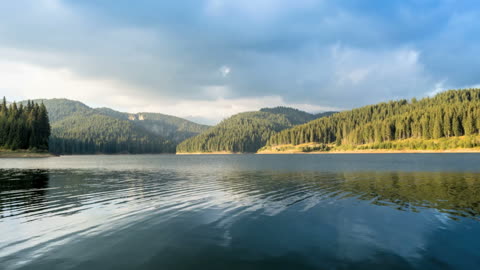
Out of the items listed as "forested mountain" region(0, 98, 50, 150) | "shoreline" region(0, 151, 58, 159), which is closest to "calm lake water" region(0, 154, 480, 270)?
"forested mountain" region(0, 98, 50, 150)

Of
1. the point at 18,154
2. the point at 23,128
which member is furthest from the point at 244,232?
the point at 18,154

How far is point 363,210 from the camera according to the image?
23469 mm

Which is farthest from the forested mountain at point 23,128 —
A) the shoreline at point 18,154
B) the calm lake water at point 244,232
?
the calm lake water at point 244,232

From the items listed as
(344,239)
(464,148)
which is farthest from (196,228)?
(464,148)

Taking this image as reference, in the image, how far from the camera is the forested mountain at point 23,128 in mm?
164875

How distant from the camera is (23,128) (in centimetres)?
16925

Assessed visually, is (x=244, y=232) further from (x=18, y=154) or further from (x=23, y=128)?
(x=18, y=154)

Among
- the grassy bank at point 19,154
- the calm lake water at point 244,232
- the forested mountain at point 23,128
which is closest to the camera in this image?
the calm lake water at point 244,232

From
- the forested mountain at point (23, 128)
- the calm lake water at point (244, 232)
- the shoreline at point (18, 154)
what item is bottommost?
the calm lake water at point (244, 232)

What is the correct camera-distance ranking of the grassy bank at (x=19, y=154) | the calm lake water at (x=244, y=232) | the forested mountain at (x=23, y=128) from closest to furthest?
the calm lake water at (x=244, y=232) → the forested mountain at (x=23, y=128) → the grassy bank at (x=19, y=154)

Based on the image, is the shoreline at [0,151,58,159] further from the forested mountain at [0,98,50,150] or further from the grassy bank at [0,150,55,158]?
the forested mountain at [0,98,50,150]

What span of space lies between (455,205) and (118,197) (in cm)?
3497

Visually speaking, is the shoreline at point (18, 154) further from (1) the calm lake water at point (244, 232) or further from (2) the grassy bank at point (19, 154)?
(1) the calm lake water at point (244, 232)

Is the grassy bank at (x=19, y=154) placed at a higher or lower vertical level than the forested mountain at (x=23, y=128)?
lower
